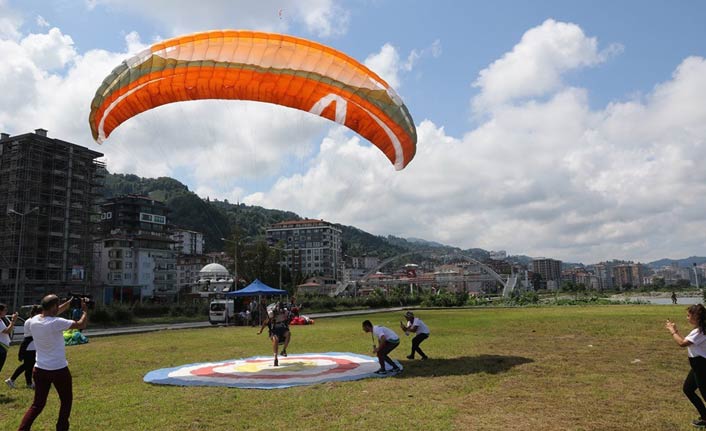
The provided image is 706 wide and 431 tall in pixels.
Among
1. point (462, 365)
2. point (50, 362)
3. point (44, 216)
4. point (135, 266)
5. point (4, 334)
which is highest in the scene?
point (44, 216)

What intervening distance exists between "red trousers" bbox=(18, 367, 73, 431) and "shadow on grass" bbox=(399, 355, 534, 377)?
6.40m

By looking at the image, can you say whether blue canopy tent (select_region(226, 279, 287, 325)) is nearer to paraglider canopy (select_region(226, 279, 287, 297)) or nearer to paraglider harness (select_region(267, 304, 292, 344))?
paraglider canopy (select_region(226, 279, 287, 297))

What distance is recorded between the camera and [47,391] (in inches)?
250

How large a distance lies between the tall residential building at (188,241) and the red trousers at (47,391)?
544ft

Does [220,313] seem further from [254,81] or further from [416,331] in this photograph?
[254,81]

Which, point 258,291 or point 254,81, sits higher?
point 254,81

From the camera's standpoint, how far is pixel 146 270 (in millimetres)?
95938

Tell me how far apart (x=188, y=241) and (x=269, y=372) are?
541 ft

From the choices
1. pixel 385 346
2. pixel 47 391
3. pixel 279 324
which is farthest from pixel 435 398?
pixel 279 324

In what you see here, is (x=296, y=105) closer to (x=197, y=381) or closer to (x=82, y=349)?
(x=197, y=381)

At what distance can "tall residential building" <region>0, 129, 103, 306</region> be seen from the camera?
67312 mm

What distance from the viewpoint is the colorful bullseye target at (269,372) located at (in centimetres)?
1023

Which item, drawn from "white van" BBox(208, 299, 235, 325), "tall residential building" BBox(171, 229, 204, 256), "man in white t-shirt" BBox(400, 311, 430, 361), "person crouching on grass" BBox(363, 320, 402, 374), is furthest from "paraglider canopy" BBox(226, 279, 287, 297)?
"tall residential building" BBox(171, 229, 204, 256)

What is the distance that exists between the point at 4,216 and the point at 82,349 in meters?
62.7
